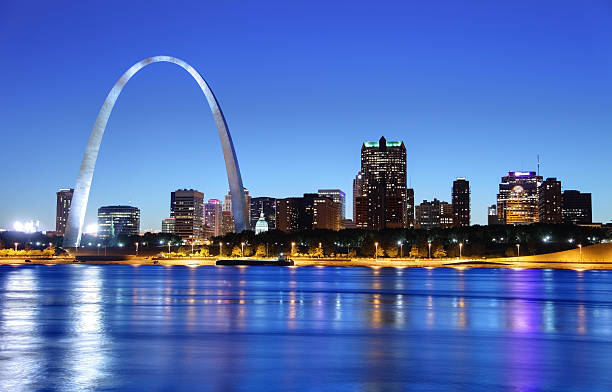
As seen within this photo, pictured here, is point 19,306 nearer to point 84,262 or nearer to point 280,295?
point 280,295

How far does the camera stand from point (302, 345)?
21.4 meters

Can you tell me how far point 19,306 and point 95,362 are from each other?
1947 cm

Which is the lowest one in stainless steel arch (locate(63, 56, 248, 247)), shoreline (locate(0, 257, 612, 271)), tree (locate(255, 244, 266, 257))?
shoreline (locate(0, 257, 612, 271))

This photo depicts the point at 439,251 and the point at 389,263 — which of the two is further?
the point at 439,251

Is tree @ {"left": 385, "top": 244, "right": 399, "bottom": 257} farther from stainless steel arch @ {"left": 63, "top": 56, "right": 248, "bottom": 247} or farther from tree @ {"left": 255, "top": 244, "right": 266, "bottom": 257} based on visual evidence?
stainless steel arch @ {"left": 63, "top": 56, "right": 248, "bottom": 247}

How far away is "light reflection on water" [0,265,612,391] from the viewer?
1562 cm

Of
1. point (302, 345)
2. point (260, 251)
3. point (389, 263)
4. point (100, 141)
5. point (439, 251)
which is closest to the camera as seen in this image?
point (302, 345)

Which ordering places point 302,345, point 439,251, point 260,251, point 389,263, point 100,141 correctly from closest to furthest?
point 302,345 → point 100,141 → point 389,263 → point 439,251 → point 260,251

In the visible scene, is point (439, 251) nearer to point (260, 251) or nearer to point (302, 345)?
point (260, 251)

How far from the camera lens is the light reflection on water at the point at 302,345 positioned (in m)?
15.6

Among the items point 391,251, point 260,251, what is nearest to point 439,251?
point 391,251

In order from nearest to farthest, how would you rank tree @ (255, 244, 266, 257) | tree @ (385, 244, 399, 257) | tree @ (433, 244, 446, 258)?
tree @ (433, 244, 446, 258)
tree @ (385, 244, 399, 257)
tree @ (255, 244, 266, 257)

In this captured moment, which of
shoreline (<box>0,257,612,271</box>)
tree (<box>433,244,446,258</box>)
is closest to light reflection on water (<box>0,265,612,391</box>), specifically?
shoreline (<box>0,257,612,271</box>)

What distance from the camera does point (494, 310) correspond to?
34.7 metres
